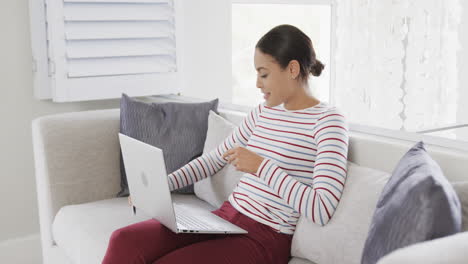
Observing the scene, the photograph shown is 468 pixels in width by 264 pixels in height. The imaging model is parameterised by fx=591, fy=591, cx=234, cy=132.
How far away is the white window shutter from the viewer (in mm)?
2602

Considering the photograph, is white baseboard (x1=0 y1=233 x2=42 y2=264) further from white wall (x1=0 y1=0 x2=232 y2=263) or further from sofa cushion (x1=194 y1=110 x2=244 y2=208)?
sofa cushion (x1=194 y1=110 x2=244 y2=208)

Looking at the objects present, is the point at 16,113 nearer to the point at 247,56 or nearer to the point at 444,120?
the point at 247,56

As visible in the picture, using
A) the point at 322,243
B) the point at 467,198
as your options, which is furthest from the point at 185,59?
the point at 467,198

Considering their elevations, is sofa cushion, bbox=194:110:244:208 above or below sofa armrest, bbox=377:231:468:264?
below

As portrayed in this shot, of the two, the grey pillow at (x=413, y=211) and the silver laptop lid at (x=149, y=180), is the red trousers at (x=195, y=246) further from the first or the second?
the grey pillow at (x=413, y=211)

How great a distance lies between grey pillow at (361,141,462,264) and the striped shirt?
0.79ft

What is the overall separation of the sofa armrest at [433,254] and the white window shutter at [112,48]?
2.03 meters

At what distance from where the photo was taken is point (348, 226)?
1534 mm

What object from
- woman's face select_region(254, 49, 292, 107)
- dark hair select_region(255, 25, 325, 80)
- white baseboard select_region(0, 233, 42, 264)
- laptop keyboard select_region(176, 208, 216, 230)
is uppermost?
dark hair select_region(255, 25, 325, 80)

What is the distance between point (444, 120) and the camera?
3.70 m

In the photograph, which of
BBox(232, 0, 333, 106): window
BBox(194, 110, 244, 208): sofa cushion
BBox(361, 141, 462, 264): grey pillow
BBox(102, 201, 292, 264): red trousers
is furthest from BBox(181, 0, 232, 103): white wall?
BBox(361, 141, 462, 264): grey pillow

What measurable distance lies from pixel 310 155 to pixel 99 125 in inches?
42.0

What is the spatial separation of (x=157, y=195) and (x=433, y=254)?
36.5 inches

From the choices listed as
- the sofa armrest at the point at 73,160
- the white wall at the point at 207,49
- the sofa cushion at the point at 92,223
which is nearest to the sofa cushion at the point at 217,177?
the sofa cushion at the point at 92,223
